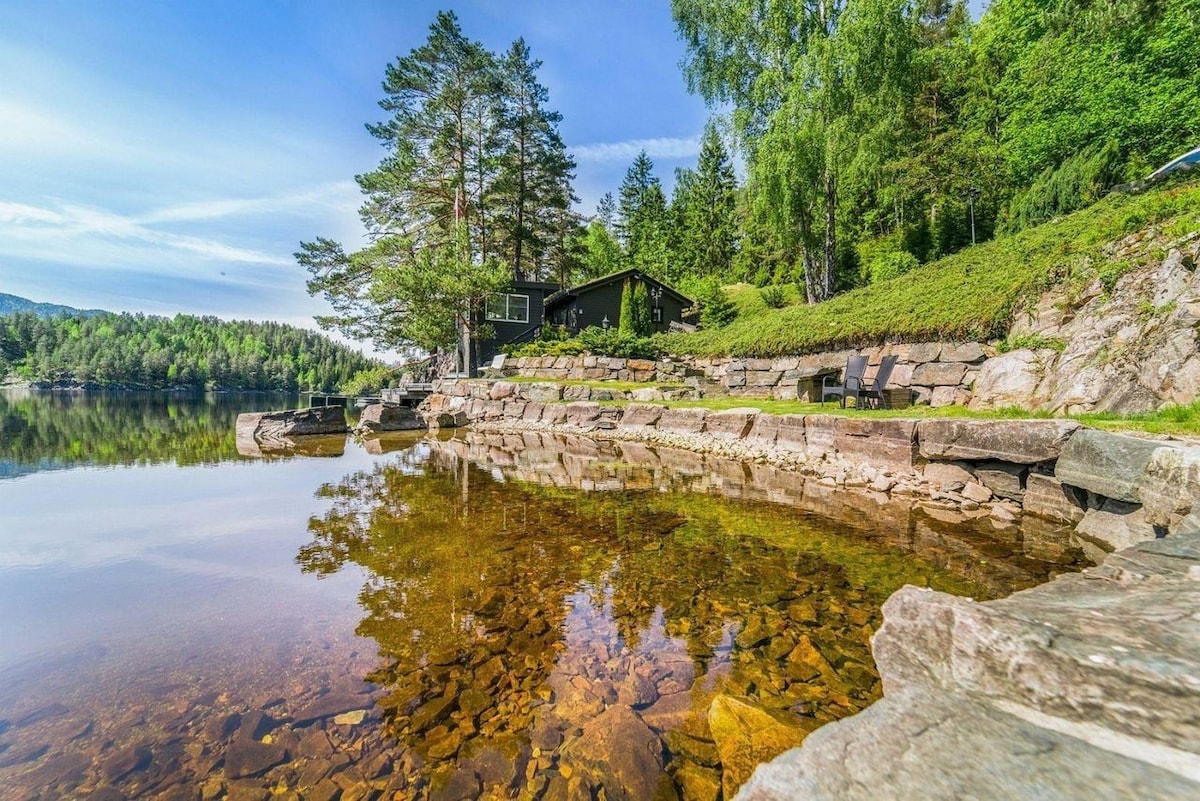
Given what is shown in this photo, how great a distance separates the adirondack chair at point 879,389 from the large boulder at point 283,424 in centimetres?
1534

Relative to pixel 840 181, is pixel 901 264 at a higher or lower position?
lower

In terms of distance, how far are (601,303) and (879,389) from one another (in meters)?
18.2

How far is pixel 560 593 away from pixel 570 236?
97.1 ft

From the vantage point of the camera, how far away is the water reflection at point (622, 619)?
7.20 feet

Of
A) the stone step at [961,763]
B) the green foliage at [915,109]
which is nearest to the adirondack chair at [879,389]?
the stone step at [961,763]

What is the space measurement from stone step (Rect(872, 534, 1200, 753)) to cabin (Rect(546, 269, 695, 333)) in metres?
23.5

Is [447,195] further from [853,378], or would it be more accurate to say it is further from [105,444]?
[853,378]

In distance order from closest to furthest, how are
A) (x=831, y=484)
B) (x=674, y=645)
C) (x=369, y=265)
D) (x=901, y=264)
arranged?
(x=674, y=645)
(x=831, y=484)
(x=901, y=264)
(x=369, y=265)

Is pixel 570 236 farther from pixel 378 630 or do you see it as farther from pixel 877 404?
pixel 378 630

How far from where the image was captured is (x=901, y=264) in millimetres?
17359

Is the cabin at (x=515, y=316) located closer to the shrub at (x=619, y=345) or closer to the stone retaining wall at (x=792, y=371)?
the stone retaining wall at (x=792, y=371)

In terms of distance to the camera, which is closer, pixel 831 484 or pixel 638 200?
pixel 831 484

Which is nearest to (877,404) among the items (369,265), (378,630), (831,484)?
(831,484)

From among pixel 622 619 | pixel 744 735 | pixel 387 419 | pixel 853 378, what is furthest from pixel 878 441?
pixel 387 419
